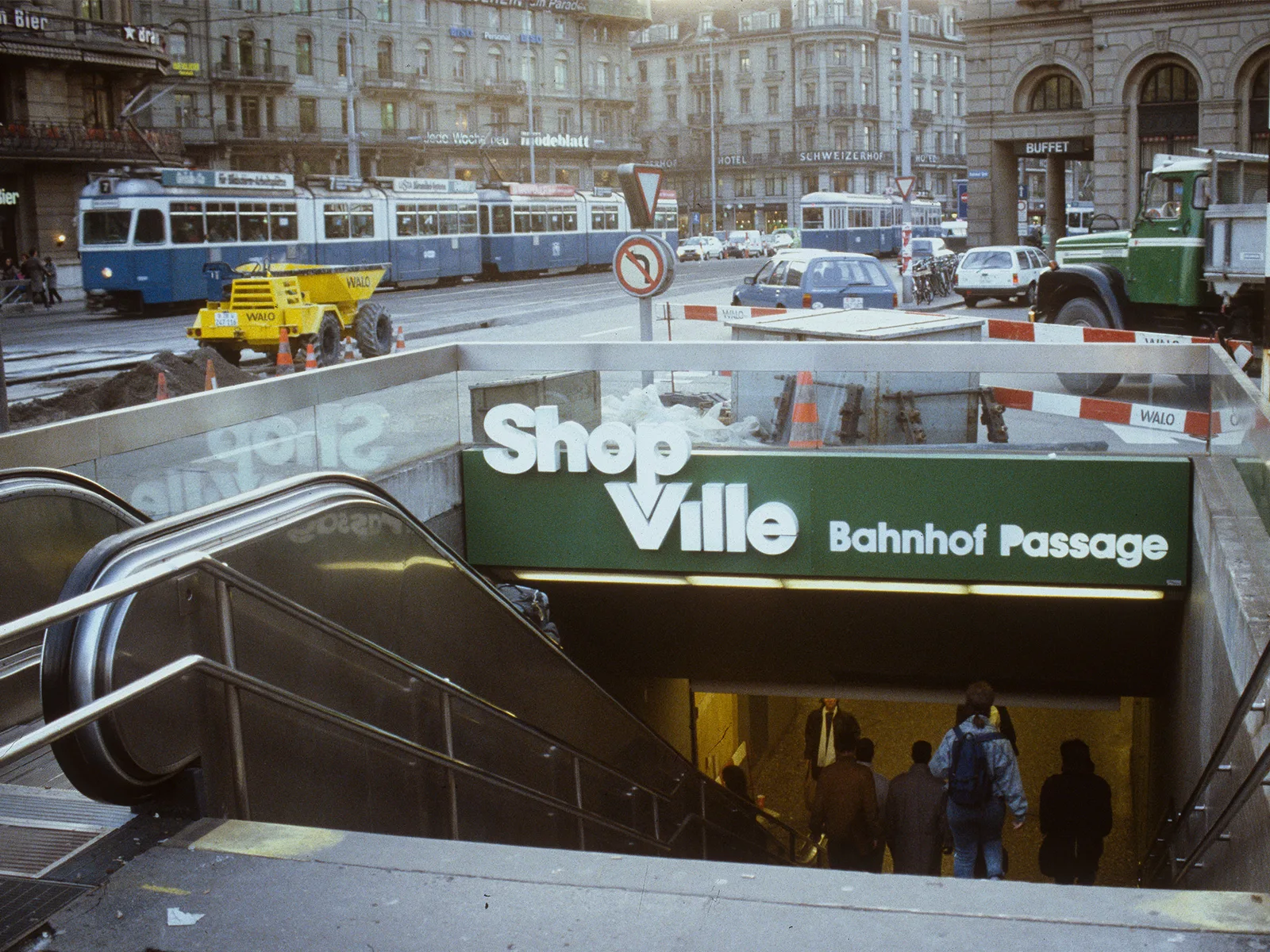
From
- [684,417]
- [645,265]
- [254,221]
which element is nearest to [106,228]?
[254,221]

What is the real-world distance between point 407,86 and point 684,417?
68.5 metres

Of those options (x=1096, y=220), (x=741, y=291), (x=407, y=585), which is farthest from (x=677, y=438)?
(x=741, y=291)

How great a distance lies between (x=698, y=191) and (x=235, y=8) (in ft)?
162

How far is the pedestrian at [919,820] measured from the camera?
8484 millimetres

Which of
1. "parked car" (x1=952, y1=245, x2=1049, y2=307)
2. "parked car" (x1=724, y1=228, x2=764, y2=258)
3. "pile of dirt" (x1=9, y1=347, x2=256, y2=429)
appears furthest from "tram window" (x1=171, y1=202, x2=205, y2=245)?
"parked car" (x1=724, y1=228, x2=764, y2=258)

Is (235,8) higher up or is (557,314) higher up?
(235,8)

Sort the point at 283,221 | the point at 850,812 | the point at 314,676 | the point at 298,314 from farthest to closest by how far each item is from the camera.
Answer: the point at 283,221
the point at 298,314
the point at 850,812
the point at 314,676

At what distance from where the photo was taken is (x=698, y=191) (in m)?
106

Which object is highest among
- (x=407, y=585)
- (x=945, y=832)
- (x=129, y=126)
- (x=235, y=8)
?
(x=235, y=8)

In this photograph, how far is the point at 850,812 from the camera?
9211 mm

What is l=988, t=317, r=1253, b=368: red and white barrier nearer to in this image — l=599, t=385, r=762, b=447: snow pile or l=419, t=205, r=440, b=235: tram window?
l=599, t=385, r=762, b=447: snow pile

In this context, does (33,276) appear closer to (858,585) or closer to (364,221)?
(364,221)

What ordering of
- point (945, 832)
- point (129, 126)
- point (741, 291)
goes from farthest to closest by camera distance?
point (129, 126) → point (741, 291) → point (945, 832)

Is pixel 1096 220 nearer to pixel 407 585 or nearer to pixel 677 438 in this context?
pixel 677 438
